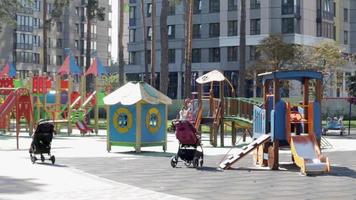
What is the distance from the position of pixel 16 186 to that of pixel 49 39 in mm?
100987

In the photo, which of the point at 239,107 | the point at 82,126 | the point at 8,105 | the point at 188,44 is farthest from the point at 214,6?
the point at 8,105

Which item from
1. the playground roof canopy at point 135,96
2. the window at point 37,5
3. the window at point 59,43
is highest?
the window at point 37,5

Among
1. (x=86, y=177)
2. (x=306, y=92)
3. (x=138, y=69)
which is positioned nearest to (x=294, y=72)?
(x=306, y=92)

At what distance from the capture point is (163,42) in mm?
46219

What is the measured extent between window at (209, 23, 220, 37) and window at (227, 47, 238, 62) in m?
2.87

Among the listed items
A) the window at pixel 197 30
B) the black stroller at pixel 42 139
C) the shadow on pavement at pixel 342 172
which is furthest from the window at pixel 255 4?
the black stroller at pixel 42 139

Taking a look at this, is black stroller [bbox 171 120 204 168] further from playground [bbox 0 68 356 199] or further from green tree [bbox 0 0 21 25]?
green tree [bbox 0 0 21 25]

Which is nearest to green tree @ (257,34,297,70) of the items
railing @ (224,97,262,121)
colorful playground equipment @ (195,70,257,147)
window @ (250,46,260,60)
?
window @ (250,46,260,60)

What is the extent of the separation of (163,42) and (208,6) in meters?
36.2

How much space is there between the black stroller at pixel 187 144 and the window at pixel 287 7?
5947 centimetres

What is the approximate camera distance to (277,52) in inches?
2400

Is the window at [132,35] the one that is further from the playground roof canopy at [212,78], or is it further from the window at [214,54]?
the playground roof canopy at [212,78]

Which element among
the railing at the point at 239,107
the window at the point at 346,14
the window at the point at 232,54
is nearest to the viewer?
the railing at the point at 239,107

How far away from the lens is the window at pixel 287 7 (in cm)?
7419
